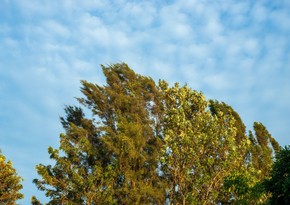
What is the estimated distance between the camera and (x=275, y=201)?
78.9 feet

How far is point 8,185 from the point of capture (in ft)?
126

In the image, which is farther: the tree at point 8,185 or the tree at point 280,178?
the tree at point 8,185

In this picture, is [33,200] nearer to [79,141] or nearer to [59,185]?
[59,185]

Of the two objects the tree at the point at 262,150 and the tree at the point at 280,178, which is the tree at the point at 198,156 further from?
the tree at the point at 280,178

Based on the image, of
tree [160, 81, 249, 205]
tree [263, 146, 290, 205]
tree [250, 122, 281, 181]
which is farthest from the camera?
tree [250, 122, 281, 181]

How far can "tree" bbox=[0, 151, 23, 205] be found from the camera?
38000 mm

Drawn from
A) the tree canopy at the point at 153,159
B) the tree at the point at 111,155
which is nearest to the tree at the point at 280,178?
the tree canopy at the point at 153,159

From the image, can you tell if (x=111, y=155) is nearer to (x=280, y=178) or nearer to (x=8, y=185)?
(x=8, y=185)

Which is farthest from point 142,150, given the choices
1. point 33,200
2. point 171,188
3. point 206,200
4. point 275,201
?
point 275,201

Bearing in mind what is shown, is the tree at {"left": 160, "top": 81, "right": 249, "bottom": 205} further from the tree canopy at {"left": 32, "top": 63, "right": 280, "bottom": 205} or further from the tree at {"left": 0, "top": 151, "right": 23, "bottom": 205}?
the tree at {"left": 0, "top": 151, "right": 23, "bottom": 205}

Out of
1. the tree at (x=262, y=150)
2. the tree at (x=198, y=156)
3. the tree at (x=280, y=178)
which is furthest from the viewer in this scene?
the tree at (x=262, y=150)

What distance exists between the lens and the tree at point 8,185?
1496 inches

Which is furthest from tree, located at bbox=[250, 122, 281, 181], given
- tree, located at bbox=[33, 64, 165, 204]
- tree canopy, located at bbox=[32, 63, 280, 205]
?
tree, located at bbox=[33, 64, 165, 204]

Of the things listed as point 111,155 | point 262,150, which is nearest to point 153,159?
point 111,155
